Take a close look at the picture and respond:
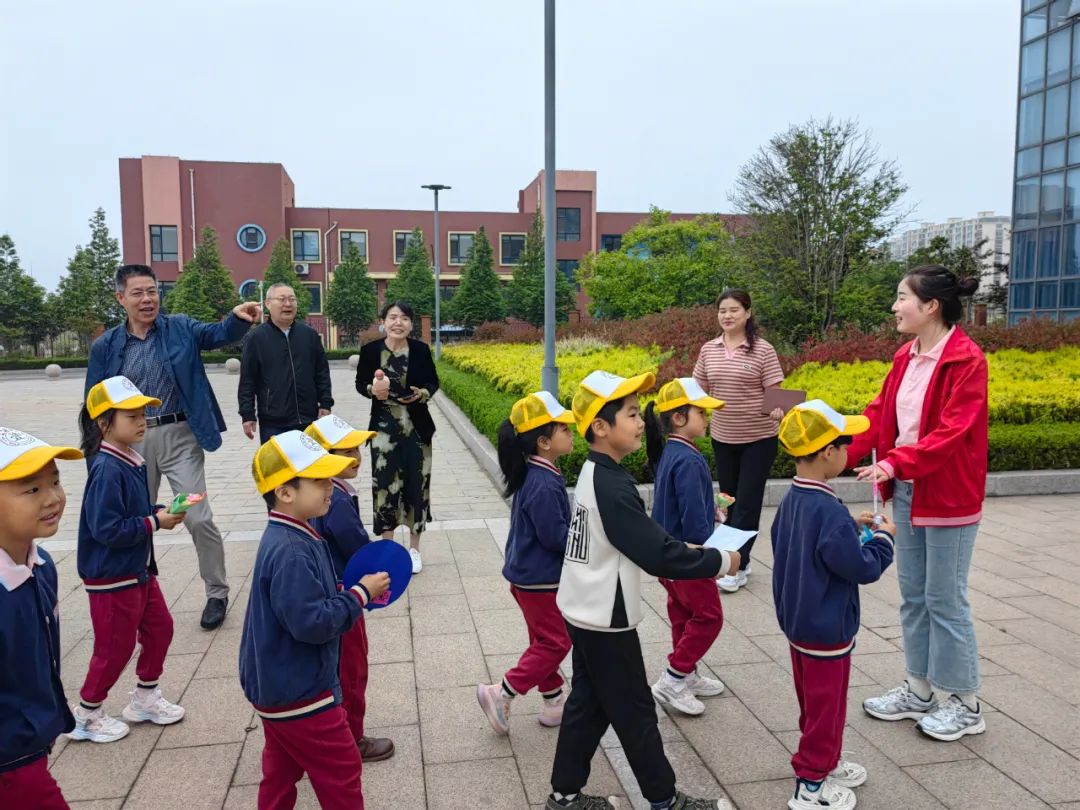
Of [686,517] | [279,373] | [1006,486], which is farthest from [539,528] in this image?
[1006,486]

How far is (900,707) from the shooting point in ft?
12.0

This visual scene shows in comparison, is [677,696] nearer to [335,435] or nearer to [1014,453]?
[335,435]

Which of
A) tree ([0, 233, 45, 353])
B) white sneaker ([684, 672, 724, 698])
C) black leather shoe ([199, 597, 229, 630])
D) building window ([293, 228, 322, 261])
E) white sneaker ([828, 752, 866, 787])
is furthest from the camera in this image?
building window ([293, 228, 322, 261])

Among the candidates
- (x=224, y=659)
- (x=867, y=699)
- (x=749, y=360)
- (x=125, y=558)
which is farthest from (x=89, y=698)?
(x=749, y=360)

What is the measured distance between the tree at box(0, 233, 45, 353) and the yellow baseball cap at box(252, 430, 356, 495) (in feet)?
149

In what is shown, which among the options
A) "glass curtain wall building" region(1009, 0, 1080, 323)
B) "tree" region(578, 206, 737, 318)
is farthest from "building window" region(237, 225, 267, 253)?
"glass curtain wall building" region(1009, 0, 1080, 323)

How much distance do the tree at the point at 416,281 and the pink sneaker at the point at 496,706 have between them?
45282 mm

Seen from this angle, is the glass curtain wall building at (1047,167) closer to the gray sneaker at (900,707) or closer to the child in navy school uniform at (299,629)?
the gray sneaker at (900,707)

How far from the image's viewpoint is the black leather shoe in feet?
15.6

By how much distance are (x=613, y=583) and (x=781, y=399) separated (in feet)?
8.99

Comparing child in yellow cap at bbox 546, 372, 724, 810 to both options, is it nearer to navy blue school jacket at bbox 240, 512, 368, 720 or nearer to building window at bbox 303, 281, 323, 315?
navy blue school jacket at bbox 240, 512, 368, 720

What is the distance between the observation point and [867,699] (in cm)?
373

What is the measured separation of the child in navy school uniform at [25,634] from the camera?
2.11 meters

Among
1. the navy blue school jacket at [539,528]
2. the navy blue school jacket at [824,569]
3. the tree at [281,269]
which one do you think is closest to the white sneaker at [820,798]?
the navy blue school jacket at [824,569]
